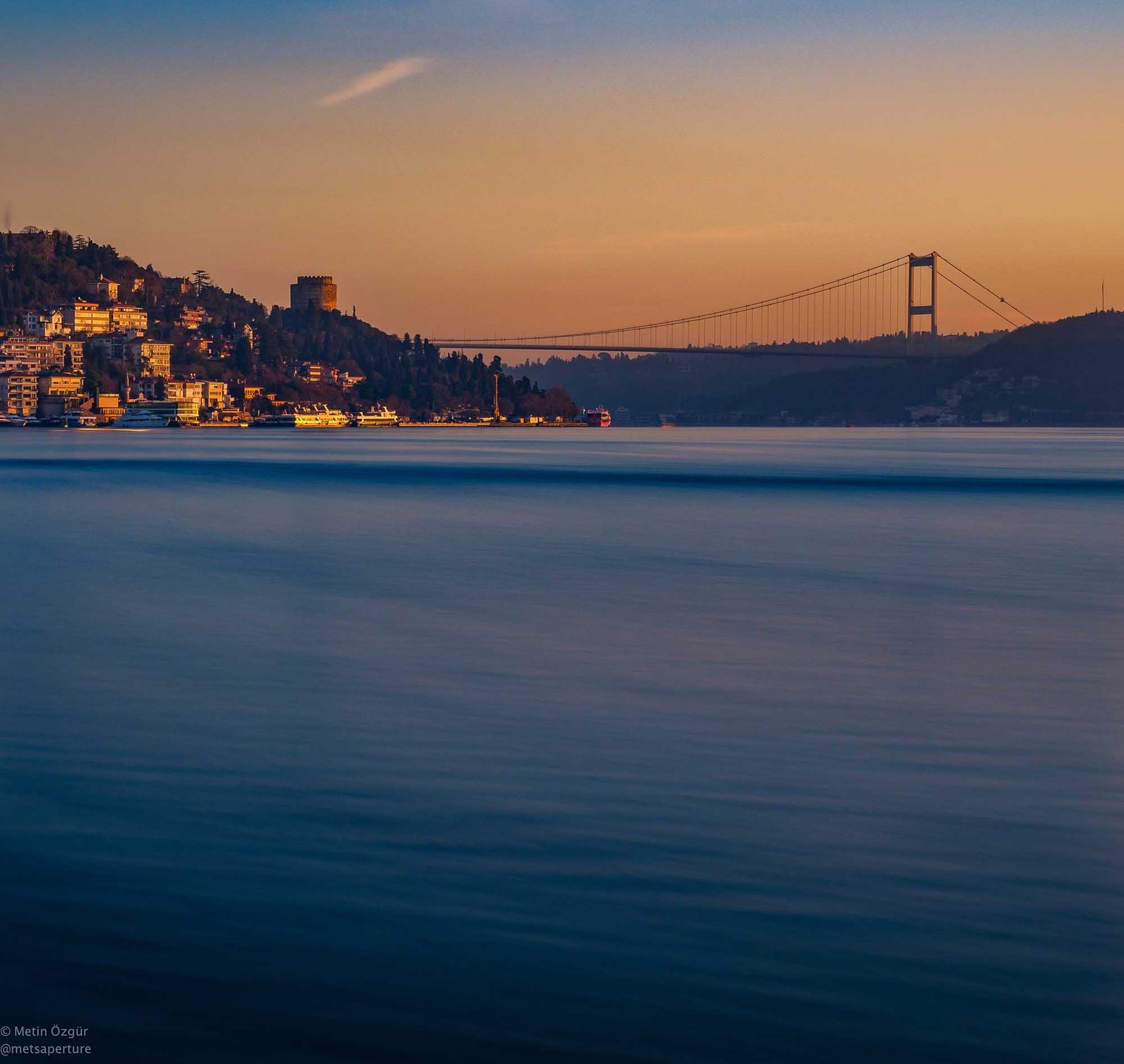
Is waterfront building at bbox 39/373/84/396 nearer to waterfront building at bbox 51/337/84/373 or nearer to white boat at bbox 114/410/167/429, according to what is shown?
waterfront building at bbox 51/337/84/373

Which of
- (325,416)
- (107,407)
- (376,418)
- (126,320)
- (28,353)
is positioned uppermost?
(126,320)

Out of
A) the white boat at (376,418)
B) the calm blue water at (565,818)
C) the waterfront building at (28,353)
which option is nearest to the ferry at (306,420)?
the white boat at (376,418)

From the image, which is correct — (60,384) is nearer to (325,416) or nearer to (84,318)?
(325,416)

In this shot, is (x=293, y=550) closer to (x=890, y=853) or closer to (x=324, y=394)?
(x=890, y=853)

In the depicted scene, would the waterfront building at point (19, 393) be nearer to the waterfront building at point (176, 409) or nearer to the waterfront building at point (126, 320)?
the waterfront building at point (176, 409)

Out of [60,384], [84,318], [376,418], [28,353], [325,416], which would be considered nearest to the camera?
[60,384]

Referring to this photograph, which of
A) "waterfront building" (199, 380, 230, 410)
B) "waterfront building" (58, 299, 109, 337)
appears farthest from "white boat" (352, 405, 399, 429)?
"waterfront building" (58, 299, 109, 337)

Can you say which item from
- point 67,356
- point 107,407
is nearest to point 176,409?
point 107,407
